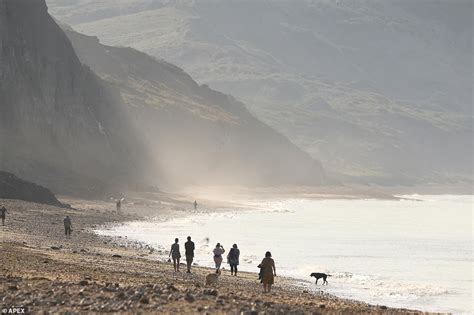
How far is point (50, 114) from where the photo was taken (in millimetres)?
105875

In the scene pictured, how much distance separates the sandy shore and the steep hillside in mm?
92748

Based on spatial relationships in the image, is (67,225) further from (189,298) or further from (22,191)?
(189,298)

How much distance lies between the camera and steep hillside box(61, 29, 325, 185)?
157375mm

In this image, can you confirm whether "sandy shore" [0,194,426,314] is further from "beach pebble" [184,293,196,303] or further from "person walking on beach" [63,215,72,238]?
"person walking on beach" [63,215,72,238]

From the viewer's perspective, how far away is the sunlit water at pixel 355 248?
122ft

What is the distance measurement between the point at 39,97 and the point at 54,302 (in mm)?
87903

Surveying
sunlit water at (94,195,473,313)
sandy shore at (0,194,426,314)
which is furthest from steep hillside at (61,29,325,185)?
sandy shore at (0,194,426,314)

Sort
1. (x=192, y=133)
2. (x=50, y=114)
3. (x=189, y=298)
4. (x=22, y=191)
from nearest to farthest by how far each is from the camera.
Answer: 1. (x=189, y=298)
2. (x=22, y=191)
3. (x=50, y=114)
4. (x=192, y=133)

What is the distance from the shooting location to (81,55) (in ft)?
561

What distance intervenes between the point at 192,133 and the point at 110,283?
470ft

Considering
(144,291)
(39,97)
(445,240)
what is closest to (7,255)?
(144,291)

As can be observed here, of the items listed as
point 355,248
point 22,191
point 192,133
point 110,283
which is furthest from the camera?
point 192,133

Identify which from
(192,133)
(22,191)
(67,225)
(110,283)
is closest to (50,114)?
(22,191)

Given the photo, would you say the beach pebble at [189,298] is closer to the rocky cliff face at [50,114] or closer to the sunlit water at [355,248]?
the sunlit water at [355,248]
